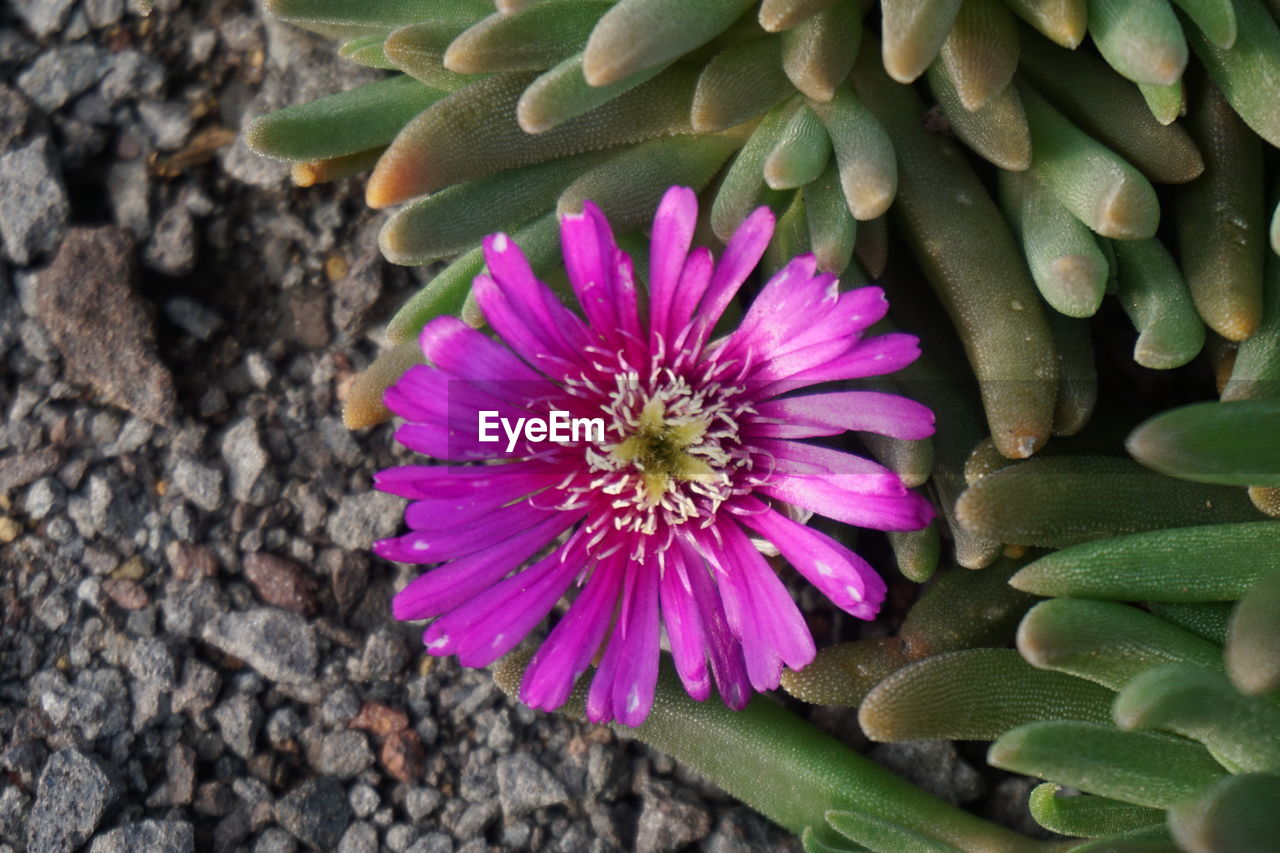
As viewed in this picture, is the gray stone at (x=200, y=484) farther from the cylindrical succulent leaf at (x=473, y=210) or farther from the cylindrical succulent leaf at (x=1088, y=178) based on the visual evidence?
the cylindrical succulent leaf at (x=1088, y=178)

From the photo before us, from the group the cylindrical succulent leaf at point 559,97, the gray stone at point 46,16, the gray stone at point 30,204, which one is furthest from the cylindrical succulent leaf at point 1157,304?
the gray stone at point 46,16

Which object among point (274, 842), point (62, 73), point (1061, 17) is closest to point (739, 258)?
point (1061, 17)

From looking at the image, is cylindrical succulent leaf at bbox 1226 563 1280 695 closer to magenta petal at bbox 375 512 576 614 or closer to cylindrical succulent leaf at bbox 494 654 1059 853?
cylindrical succulent leaf at bbox 494 654 1059 853

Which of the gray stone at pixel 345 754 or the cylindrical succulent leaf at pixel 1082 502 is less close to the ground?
the cylindrical succulent leaf at pixel 1082 502

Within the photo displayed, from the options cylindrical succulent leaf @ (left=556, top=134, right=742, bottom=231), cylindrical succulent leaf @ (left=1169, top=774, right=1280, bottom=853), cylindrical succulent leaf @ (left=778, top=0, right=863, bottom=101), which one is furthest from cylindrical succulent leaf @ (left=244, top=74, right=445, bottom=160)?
cylindrical succulent leaf @ (left=1169, top=774, right=1280, bottom=853)

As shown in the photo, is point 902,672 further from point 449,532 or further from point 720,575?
point 449,532

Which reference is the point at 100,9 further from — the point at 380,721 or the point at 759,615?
the point at 759,615

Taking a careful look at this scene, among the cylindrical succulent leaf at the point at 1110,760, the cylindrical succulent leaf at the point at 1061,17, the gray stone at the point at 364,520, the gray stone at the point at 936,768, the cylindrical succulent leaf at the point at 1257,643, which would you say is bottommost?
the gray stone at the point at 364,520
